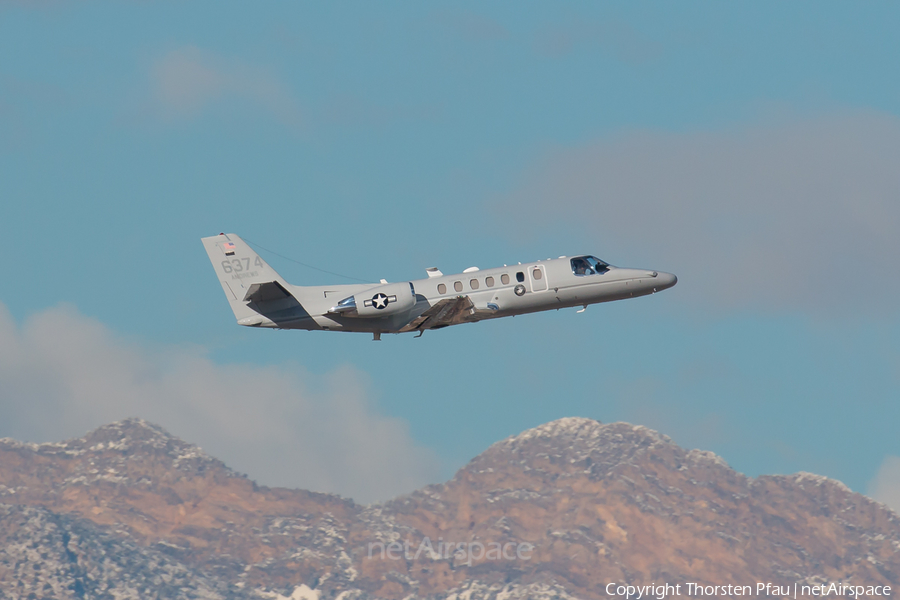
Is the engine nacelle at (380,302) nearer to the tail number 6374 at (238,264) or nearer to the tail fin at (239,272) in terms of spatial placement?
the tail fin at (239,272)

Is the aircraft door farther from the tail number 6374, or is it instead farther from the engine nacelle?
the tail number 6374

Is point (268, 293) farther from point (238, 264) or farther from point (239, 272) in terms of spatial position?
point (238, 264)

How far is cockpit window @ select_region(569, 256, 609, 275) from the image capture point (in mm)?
75688

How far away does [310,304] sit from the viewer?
239ft

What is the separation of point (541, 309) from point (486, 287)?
160 inches

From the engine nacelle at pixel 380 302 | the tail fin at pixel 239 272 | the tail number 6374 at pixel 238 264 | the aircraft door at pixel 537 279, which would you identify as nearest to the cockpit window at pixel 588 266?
the aircraft door at pixel 537 279

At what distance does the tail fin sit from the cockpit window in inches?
658

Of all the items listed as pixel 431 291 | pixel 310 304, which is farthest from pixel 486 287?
pixel 310 304

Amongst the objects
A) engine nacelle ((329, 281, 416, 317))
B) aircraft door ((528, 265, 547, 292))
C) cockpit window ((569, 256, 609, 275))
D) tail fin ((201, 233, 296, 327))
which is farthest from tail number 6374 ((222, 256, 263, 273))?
cockpit window ((569, 256, 609, 275))

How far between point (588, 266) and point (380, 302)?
13.6 metres

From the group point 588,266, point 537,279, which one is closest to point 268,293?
point 537,279

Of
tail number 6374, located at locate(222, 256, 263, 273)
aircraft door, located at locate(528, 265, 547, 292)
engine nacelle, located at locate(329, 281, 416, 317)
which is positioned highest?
tail number 6374, located at locate(222, 256, 263, 273)

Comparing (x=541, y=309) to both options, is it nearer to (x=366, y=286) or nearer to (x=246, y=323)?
(x=366, y=286)

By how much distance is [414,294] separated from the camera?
71438 millimetres
